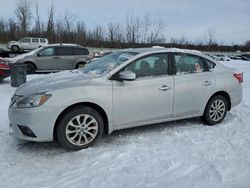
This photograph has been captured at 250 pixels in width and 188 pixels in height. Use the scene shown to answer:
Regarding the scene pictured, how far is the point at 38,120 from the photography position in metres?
4.16

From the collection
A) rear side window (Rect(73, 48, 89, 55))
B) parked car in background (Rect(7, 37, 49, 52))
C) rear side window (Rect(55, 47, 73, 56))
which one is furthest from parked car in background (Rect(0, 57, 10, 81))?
parked car in background (Rect(7, 37, 49, 52))

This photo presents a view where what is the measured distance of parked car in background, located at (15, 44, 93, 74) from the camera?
1436 centimetres

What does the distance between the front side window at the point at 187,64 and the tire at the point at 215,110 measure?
2.21ft

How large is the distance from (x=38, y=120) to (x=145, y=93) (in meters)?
1.78

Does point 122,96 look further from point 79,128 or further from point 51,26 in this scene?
point 51,26

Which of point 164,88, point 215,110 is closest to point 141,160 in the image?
point 164,88

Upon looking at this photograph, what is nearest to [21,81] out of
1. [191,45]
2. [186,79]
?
[186,79]

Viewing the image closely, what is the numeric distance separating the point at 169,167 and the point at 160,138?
3.76ft

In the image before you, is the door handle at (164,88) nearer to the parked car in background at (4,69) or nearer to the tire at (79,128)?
the tire at (79,128)

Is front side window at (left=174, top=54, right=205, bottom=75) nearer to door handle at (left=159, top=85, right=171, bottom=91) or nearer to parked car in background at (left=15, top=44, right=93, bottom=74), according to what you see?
door handle at (left=159, top=85, right=171, bottom=91)

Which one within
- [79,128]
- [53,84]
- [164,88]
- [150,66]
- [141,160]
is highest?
[150,66]

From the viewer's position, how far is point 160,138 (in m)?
4.95

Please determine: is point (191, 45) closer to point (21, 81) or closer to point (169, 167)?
point (21, 81)

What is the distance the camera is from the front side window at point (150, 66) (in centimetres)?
493
